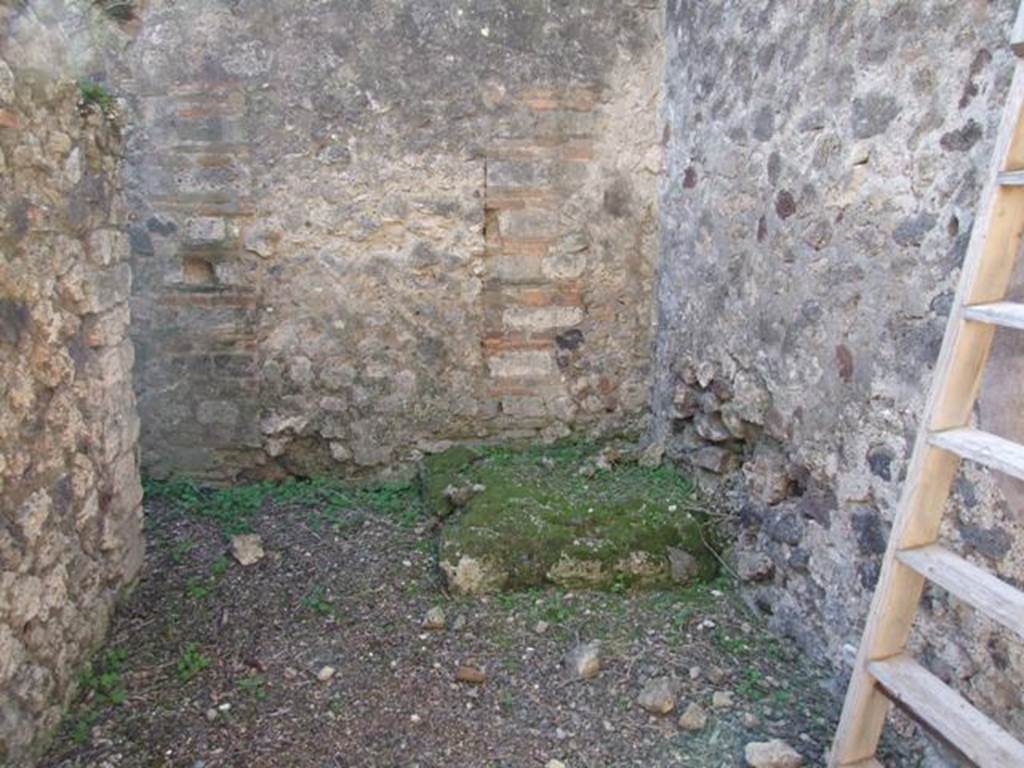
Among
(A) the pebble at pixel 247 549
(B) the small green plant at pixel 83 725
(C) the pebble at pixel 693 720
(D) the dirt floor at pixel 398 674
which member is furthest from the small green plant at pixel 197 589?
(C) the pebble at pixel 693 720

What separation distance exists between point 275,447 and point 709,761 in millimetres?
2467

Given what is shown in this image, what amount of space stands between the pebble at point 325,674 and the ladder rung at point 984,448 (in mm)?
1876

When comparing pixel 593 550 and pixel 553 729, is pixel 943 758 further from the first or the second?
pixel 593 550

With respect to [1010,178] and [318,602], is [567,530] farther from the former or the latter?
A: [1010,178]

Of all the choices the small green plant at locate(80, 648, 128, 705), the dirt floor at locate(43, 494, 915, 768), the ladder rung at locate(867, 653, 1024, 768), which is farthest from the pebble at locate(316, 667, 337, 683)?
the ladder rung at locate(867, 653, 1024, 768)

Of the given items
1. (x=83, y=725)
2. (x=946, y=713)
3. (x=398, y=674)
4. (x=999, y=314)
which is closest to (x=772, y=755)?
(x=946, y=713)

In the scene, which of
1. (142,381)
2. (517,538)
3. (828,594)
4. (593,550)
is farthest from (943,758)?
(142,381)

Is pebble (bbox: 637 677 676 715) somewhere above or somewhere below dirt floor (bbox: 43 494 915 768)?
above

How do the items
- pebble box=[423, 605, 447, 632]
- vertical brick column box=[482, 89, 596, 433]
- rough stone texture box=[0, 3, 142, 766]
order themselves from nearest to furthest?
1. rough stone texture box=[0, 3, 142, 766]
2. pebble box=[423, 605, 447, 632]
3. vertical brick column box=[482, 89, 596, 433]

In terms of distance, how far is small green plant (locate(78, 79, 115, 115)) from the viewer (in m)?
2.49

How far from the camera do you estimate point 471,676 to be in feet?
8.32

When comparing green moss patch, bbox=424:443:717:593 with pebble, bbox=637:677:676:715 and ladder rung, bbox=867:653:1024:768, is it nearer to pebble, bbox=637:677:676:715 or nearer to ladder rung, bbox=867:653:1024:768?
pebble, bbox=637:677:676:715

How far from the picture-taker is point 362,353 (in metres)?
3.82

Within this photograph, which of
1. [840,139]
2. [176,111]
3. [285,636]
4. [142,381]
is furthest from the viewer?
[142,381]
